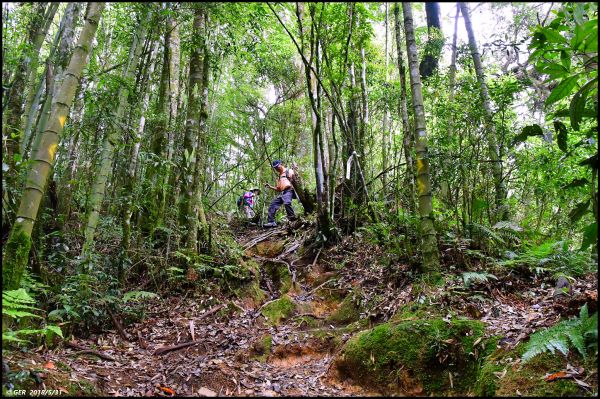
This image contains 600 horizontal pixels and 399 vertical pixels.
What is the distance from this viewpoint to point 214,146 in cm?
988

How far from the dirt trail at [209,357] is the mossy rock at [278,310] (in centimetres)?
11

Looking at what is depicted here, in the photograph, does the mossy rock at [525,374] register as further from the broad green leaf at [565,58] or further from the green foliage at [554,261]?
the broad green leaf at [565,58]

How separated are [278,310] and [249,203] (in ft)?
23.0

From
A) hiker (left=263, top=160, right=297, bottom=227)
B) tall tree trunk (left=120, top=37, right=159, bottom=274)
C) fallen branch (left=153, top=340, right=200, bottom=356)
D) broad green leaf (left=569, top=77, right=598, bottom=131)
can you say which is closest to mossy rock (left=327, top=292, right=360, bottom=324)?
fallen branch (left=153, top=340, right=200, bottom=356)

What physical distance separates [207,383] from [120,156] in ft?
16.7

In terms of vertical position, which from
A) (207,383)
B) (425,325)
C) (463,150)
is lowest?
(207,383)

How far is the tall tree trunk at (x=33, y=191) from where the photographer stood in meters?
3.33

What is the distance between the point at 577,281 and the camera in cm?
430

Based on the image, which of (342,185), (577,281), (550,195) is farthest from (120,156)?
(550,195)

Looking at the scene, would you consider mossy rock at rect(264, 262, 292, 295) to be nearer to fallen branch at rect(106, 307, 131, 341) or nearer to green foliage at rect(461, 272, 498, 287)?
fallen branch at rect(106, 307, 131, 341)

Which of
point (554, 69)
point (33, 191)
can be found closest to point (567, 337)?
point (554, 69)

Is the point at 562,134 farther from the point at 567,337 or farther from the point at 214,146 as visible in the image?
the point at 214,146

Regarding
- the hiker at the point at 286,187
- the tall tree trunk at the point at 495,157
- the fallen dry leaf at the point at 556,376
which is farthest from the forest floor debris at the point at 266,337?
the hiker at the point at 286,187

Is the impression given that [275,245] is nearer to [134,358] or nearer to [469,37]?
[134,358]
